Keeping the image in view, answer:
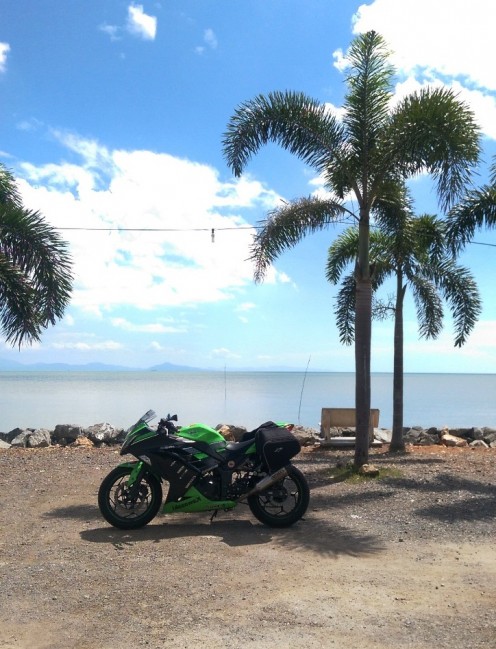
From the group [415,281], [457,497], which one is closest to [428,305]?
[415,281]

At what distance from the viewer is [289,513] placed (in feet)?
22.5

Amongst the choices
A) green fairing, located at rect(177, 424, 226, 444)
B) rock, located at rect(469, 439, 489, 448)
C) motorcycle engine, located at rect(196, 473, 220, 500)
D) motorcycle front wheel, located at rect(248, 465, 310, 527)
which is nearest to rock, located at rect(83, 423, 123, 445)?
rock, located at rect(469, 439, 489, 448)

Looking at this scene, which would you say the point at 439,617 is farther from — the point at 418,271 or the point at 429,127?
the point at 418,271

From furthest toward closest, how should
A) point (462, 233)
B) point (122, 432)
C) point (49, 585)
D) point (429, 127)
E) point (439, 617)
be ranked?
point (122, 432) → point (462, 233) → point (429, 127) → point (49, 585) → point (439, 617)

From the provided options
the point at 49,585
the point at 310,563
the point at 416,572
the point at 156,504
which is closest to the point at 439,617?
the point at 416,572

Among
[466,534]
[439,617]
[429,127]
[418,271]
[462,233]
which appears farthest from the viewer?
[418,271]

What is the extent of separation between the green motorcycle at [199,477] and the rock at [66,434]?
1150 cm

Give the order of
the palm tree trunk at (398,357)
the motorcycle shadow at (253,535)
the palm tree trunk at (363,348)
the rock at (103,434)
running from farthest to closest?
1. the rock at (103,434)
2. the palm tree trunk at (398,357)
3. the palm tree trunk at (363,348)
4. the motorcycle shadow at (253,535)

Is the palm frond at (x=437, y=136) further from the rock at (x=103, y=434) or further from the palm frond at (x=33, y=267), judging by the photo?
the rock at (x=103, y=434)

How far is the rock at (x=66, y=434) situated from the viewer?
17878mm

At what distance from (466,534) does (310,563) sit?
6.24ft

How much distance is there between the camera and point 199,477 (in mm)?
6855

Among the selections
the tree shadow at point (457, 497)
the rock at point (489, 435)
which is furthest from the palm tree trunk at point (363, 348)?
the rock at point (489, 435)

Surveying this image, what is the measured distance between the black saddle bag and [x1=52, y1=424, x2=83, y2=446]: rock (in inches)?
473
